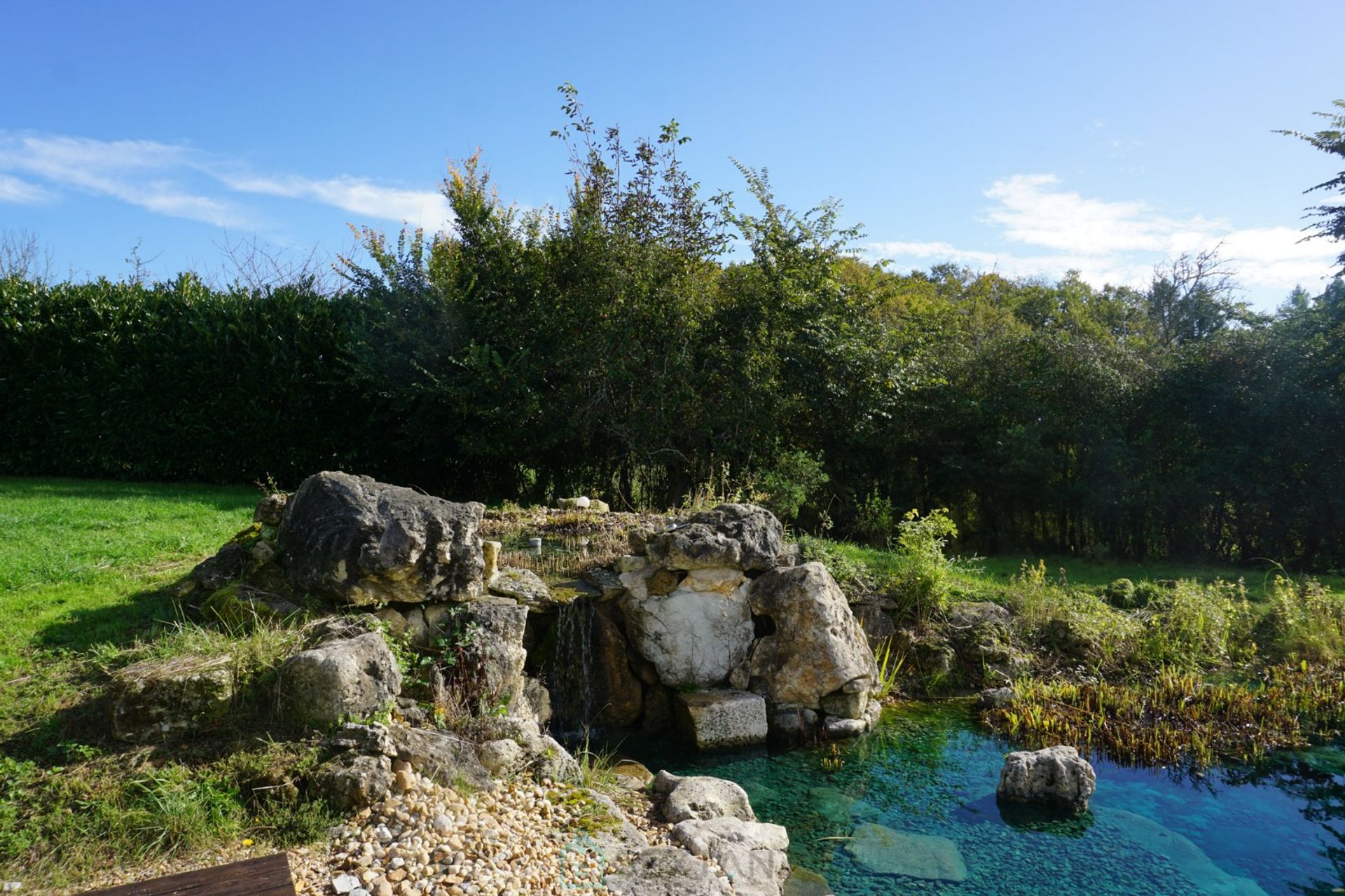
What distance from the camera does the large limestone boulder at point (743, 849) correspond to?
4.79 m

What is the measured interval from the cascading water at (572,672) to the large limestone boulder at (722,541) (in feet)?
2.81

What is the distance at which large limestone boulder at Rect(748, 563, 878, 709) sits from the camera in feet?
25.5

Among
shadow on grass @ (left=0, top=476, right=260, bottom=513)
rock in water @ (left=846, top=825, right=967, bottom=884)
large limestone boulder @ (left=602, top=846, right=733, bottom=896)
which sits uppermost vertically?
shadow on grass @ (left=0, top=476, right=260, bottom=513)

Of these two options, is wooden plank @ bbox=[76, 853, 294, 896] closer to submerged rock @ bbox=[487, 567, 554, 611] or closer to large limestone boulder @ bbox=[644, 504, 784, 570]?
submerged rock @ bbox=[487, 567, 554, 611]

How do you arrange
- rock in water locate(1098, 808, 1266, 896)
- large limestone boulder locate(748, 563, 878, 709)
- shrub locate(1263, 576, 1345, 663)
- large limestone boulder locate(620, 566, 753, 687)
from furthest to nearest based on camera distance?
1. shrub locate(1263, 576, 1345, 663)
2. large limestone boulder locate(620, 566, 753, 687)
3. large limestone boulder locate(748, 563, 878, 709)
4. rock in water locate(1098, 808, 1266, 896)

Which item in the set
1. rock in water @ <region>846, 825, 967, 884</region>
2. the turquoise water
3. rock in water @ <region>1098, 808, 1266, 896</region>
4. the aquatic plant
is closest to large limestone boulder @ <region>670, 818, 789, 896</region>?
the turquoise water

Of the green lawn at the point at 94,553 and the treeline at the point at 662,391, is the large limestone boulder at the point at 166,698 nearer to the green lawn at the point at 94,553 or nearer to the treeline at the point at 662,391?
the green lawn at the point at 94,553

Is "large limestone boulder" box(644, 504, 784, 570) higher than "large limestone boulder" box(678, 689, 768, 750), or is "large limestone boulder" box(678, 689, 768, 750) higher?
"large limestone boulder" box(644, 504, 784, 570)

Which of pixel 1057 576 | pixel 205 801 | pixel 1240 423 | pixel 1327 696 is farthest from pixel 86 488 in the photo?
pixel 1240 423

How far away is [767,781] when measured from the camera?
22.1 feet

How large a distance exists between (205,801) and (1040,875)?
4.71m

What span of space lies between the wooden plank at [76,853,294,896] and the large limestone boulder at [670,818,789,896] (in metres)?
2.27

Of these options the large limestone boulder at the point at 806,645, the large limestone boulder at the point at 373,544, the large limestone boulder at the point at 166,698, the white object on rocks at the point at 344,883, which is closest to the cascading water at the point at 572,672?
the large limestone boulder at the point at 373,544

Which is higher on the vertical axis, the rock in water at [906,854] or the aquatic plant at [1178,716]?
the aquatic plant at [1178,716]
